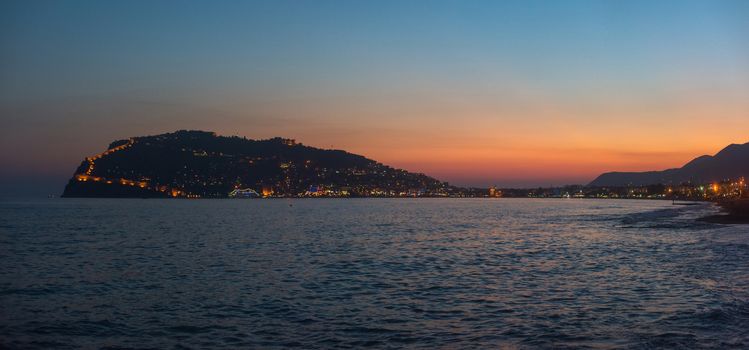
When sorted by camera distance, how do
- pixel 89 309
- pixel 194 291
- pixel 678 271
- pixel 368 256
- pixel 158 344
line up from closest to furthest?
pixel 158 344 < pixel 89 309 < pixel 194 291 < pixel 678 271 < pixel 368 256

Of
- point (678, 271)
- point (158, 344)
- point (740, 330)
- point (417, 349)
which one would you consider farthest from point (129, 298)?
point (678, 271)

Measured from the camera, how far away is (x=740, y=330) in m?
18.3

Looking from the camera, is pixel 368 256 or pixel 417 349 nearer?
pixel 417 349

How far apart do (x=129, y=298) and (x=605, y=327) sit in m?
19.4

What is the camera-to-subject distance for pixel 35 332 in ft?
65.2

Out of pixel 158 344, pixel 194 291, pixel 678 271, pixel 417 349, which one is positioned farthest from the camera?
pixel 678 271

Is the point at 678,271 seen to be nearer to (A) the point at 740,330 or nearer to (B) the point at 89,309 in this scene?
(A) the point at 740,330

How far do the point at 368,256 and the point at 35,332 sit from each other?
2597cm

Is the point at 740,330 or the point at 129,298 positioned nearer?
the point at 740,330

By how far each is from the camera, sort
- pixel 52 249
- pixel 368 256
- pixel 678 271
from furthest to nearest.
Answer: pixel 52 249 → pixel 368 256 → pixel 678 271

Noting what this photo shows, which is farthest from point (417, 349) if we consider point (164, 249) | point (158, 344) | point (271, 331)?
point (164, 249)

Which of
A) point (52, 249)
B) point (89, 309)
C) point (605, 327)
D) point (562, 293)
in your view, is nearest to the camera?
point (605, 327)

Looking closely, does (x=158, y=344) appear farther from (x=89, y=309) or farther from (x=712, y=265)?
(x=712, y=265)

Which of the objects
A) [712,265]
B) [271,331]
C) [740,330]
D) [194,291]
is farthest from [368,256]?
[740,330]
